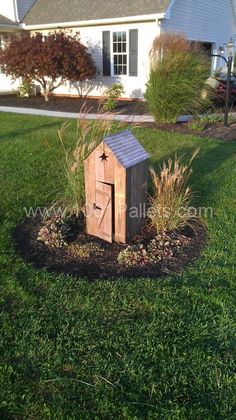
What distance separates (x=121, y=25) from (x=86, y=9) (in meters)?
2.79

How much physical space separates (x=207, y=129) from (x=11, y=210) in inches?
242

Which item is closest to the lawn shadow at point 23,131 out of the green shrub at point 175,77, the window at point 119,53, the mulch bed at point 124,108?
the mulch bed at point 124,108

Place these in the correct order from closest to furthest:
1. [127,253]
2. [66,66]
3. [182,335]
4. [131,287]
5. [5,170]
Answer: [182,335] → [131,287] → [127,253] → [5,170] → [66,66]

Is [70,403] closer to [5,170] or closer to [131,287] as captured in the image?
[131,287]

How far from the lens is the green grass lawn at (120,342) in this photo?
199 centimetres

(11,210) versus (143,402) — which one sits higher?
(11,210)

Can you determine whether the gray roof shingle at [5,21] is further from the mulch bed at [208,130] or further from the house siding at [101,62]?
the mulch bed at [208,130]

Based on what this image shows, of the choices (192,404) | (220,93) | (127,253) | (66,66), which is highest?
(66,66)

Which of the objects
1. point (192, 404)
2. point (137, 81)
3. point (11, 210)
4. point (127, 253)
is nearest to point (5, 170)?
point (11, 210)

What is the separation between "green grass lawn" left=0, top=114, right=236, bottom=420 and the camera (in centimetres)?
199

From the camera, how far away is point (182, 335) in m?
2.47

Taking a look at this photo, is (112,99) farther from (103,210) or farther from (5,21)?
(103,210)

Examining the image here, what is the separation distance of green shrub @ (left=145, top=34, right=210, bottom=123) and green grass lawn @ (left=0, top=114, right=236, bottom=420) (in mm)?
5988

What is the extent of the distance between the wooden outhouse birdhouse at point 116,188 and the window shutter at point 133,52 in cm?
1189
